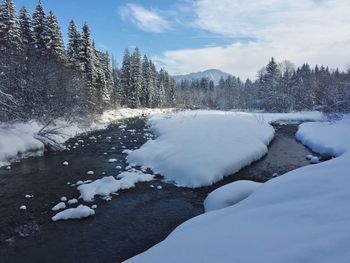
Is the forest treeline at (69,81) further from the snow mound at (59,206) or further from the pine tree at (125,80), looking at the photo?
the snow mound at (59,206)

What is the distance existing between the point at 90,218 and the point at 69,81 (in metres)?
22.7

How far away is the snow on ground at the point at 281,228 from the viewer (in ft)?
14.6

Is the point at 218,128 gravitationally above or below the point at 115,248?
above

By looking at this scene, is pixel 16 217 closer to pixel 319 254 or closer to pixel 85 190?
pixel 85 190

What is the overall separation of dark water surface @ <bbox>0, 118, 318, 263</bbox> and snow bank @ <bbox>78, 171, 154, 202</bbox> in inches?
14.8

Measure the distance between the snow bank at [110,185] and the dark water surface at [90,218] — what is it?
38 centimetres

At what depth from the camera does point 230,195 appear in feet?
32.5

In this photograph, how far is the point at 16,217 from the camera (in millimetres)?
10758

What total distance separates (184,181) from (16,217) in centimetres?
704

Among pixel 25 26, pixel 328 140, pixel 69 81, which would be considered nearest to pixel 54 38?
pixel 25 26

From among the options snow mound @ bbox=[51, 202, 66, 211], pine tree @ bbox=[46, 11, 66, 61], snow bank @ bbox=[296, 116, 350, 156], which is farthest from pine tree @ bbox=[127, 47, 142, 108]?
snow mound @ bbox=[51, 202, 66, 211]

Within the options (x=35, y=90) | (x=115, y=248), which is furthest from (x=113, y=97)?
(x=115, y=248)

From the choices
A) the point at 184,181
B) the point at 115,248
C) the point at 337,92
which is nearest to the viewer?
the point at 115,248

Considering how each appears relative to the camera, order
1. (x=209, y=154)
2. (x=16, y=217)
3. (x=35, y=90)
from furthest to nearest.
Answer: (x=35, y=90) < (x=209, y=154) < (x=16, y=217)
